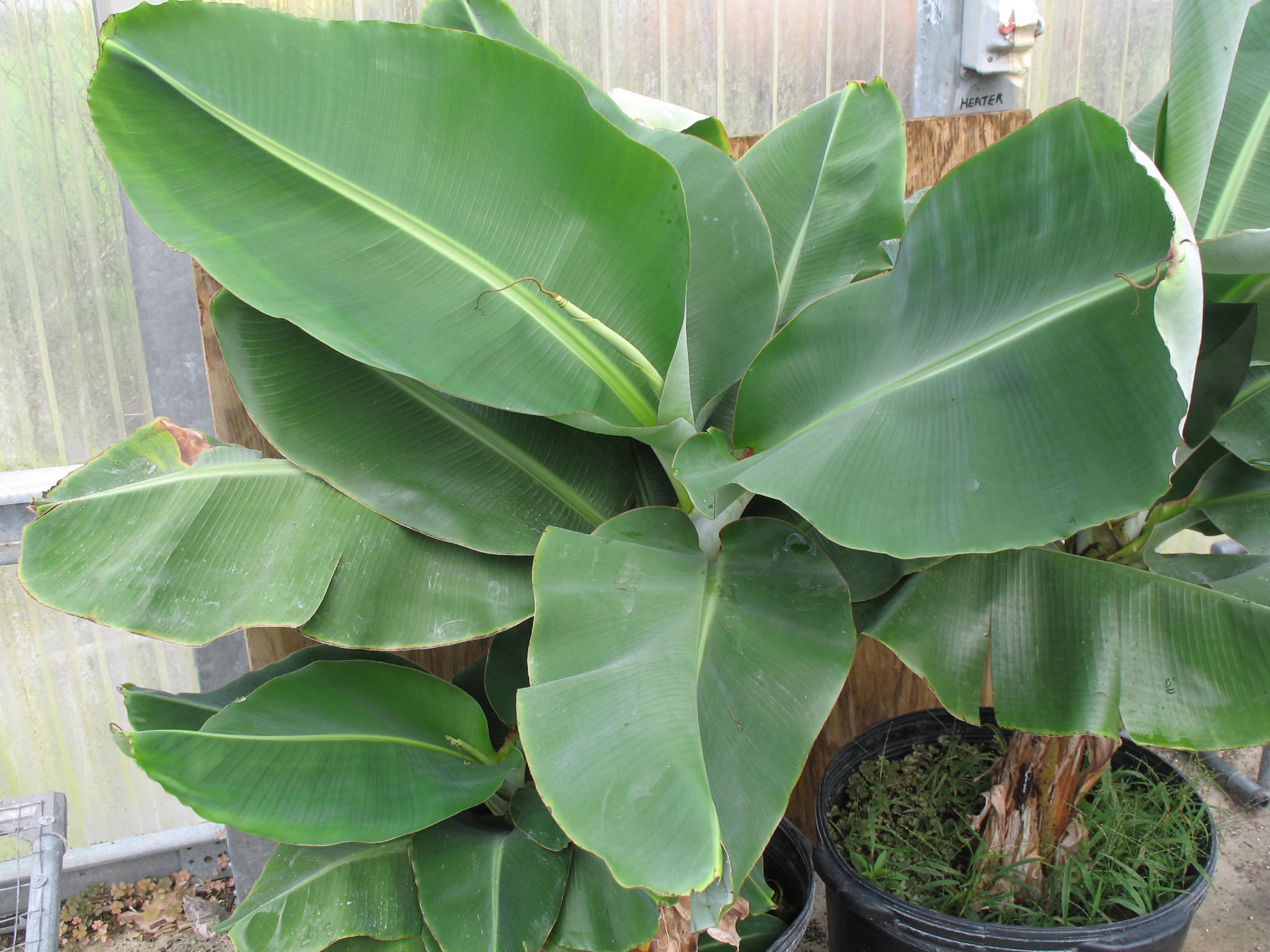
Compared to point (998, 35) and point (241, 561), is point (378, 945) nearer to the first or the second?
point (241, 561)

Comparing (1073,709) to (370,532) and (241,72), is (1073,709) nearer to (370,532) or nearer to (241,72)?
(370,532)

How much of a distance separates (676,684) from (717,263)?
1.74 feet

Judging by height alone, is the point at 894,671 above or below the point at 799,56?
below

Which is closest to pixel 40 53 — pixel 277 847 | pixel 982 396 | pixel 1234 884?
pixel 277 847

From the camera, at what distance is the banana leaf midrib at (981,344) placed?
604 mm

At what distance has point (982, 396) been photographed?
656 millimetres

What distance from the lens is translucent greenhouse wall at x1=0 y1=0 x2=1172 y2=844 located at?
52.3 inches

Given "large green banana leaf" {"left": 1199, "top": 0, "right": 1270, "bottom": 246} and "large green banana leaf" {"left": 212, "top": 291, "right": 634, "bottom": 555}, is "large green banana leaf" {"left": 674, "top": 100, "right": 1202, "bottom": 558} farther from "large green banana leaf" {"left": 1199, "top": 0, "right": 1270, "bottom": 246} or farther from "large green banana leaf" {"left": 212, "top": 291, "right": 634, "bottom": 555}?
"large green banana leaf" {"left": 1199, "top": 0, "right": 1270, "bottom": 246}

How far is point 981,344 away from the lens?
677mm

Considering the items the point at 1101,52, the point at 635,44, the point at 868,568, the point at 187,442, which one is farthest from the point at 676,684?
the point at 1101,52

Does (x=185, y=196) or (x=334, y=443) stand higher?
(x=185, y=196)

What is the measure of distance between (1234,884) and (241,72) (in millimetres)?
2219

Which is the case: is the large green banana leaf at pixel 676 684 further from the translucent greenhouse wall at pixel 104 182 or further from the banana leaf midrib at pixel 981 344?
the translucent greenhouse wall at pixel 104 182

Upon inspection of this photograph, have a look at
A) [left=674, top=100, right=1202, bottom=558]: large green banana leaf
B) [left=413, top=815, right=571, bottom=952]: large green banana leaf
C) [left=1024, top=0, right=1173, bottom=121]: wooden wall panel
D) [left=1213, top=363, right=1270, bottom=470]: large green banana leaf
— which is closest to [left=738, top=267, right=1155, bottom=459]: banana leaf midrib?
[left=674, top=100, right=1202, bottom=558]: large green banana leaf
